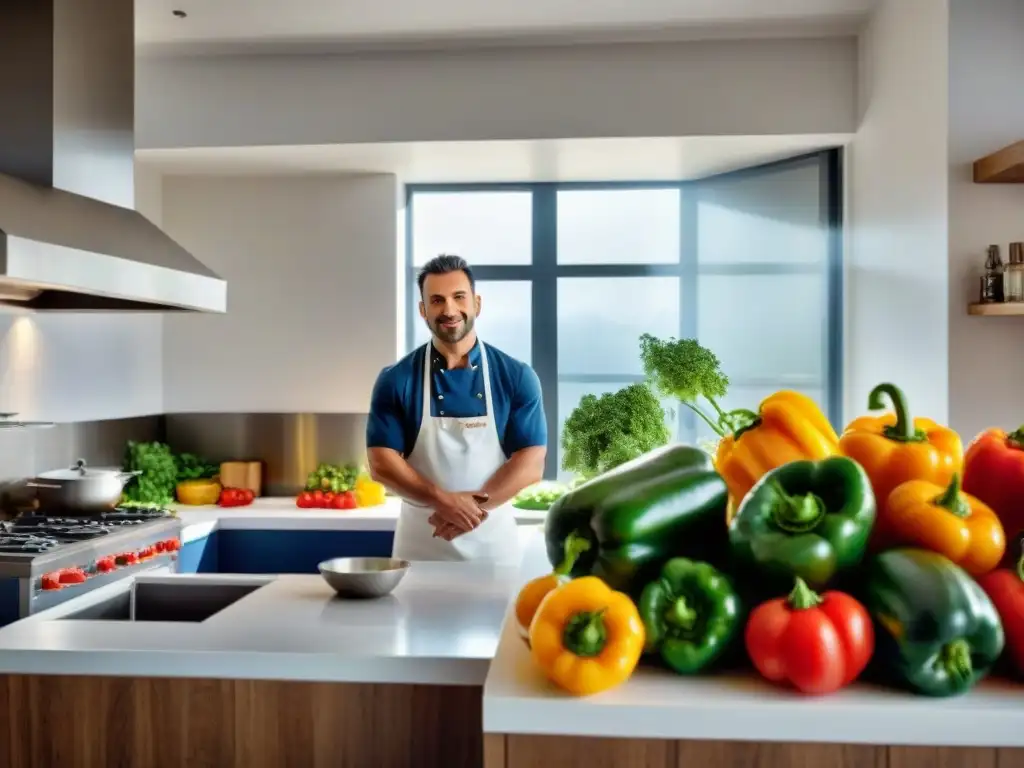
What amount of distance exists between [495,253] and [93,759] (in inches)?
143

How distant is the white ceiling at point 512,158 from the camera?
13.3 ft

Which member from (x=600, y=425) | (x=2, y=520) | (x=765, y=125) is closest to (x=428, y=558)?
(x=600, y=425)

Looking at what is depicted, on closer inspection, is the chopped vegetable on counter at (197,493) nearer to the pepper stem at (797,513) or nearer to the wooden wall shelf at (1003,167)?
the wooden wall shelf at (1003,167)

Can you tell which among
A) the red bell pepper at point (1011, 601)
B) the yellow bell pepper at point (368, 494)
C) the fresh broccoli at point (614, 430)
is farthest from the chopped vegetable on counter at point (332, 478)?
the red bell pepper at point (1011, 601)

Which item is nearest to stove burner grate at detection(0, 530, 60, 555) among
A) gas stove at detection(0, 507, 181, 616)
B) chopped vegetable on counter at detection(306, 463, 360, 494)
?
gas stove at detection(0, 507, 181, 616)

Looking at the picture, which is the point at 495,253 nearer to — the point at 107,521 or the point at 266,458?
the point at 266,458

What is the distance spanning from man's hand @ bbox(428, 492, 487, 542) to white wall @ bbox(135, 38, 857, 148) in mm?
1900

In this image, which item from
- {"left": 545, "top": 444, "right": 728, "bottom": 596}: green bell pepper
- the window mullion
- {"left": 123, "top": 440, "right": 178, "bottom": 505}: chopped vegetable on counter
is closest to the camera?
{"left": 545, "top": 444, "right": 728, "bottom": 596}: green bell pepper

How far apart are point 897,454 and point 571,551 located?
0.45 meters

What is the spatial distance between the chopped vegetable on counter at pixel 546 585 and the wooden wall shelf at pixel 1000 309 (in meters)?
2.03

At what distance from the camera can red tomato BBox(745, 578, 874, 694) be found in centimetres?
107

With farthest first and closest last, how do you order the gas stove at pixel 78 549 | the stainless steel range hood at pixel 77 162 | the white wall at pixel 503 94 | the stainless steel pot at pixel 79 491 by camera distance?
the white wall at pixel 503 94
the stainless steel pot at pixel 79 491
the gas stove at pixel 78 549
the stainless steel range hood at pixel 77 162

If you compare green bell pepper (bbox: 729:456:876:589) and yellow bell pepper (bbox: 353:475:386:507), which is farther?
yellow bell pepper (bbox: 353:475:386:507)

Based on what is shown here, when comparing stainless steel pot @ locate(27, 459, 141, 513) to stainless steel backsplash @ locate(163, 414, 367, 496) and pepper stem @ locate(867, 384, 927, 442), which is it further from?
pepper stem @ locate(867, 384, 927, 442)
